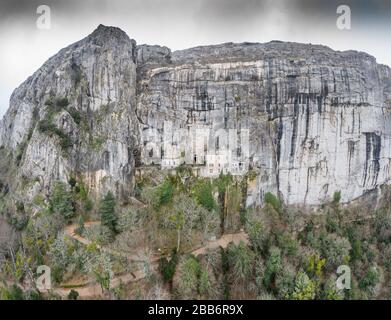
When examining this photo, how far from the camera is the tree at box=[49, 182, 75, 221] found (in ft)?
77.8

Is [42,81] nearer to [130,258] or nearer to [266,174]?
[130,258]

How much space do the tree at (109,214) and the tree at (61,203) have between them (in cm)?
295

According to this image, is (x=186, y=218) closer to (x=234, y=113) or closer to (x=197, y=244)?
(x=197, y=244)

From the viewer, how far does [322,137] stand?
28.8 metres

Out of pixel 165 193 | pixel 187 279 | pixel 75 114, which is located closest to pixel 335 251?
pixel 187 279

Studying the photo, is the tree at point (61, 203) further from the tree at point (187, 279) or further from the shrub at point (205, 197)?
the tree at point (187, 279)

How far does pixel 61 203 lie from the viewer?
78.3 feet

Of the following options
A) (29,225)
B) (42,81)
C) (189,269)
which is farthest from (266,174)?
(42,81)

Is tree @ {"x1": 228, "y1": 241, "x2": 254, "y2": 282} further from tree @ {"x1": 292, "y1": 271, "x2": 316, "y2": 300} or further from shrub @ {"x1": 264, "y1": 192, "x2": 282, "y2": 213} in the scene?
shrub @ {"x1": 264, "y1": 192, "x2": 282, "y2": 213}

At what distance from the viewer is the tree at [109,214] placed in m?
22.6

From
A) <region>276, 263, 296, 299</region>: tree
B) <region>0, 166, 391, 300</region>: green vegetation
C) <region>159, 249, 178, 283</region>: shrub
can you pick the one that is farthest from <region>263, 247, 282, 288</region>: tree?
<region>159, 249, 178, 283</region>: shrub

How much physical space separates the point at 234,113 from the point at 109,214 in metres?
15.2

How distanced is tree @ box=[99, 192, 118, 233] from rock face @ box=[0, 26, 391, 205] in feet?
12.4

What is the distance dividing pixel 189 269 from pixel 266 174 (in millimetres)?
13949
